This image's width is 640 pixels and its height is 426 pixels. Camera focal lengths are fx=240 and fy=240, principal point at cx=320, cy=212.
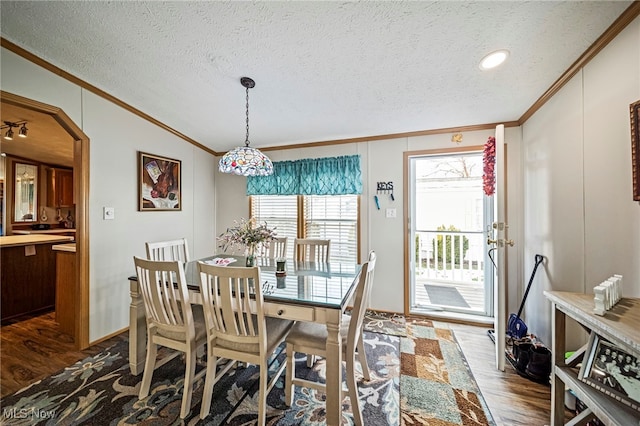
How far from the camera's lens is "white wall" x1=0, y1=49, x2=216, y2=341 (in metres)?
2.11

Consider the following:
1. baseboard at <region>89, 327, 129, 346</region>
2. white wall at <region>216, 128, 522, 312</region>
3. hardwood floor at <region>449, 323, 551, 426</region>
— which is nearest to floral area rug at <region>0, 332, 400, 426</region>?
baseboard at <region>89, 327, 129, 346</region>

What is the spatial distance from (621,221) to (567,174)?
0.60 metres

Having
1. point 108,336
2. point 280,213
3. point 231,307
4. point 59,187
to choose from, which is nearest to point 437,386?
point 231,307

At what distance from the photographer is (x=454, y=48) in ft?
5.59

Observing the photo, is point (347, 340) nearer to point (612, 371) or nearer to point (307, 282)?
point (307, 282)

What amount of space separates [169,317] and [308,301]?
103 cm

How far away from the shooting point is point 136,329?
6.40 ft

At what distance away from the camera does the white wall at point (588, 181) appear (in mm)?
1347

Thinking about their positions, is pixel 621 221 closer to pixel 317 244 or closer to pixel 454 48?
pixel 454 48

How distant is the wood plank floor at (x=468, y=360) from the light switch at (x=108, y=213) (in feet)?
4.28

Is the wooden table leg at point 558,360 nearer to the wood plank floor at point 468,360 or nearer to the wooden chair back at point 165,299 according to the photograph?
the wood plank floor at point 468,360

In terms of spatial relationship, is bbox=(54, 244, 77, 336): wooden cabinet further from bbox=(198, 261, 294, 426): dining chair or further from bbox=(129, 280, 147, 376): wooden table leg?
bbox=(198, 261, 294, 426): dining chair

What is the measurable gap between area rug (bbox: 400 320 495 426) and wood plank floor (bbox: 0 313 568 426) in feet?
0.30

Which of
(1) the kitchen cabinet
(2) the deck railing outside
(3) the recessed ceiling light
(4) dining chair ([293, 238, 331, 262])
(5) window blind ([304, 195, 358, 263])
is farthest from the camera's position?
(2) the deck railing outside
